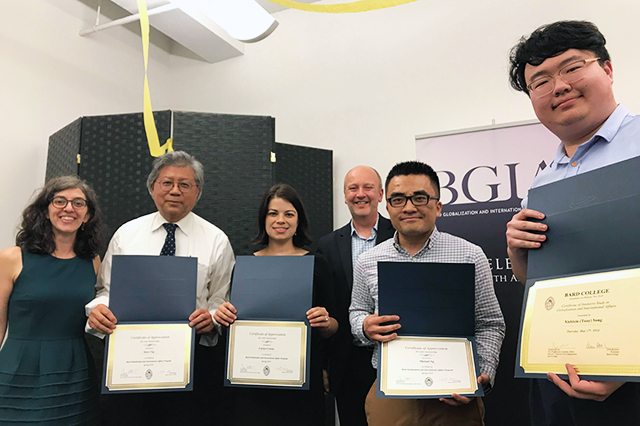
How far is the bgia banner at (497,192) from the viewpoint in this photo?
9.73 ft

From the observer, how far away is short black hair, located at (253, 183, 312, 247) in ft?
8.26

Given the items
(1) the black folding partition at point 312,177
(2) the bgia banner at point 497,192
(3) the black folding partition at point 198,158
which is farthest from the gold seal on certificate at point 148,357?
(2) the bgia banner at point 497,192

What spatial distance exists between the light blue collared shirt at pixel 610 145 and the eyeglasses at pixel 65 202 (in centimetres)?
221

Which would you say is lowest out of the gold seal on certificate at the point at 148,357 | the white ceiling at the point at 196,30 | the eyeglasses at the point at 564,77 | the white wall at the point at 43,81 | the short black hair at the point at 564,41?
the gold seal on certificate at the point at 148,357

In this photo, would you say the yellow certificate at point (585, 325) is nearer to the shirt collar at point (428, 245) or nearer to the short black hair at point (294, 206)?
the shirt collar at point (428, 245)

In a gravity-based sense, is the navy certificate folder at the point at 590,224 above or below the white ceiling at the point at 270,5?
below

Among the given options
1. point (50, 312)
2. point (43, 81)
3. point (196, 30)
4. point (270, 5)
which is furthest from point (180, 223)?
point (270, 5)

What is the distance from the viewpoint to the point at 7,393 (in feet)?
6.69

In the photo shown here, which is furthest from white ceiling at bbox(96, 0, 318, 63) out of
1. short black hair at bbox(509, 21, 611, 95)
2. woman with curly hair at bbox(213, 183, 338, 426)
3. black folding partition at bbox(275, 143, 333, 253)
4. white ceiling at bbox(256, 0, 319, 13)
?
short black hair at bbox(509, 21, 611, 95)

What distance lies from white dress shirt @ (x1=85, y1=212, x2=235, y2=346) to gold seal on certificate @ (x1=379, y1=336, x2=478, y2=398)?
1054 millimetres

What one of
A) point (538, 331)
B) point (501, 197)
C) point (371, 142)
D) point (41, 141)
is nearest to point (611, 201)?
point (538, 331)

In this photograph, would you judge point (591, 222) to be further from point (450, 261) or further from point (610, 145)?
point (450, 261)

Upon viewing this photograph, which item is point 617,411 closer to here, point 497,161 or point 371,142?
point 497,161

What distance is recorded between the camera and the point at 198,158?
3.45 m
